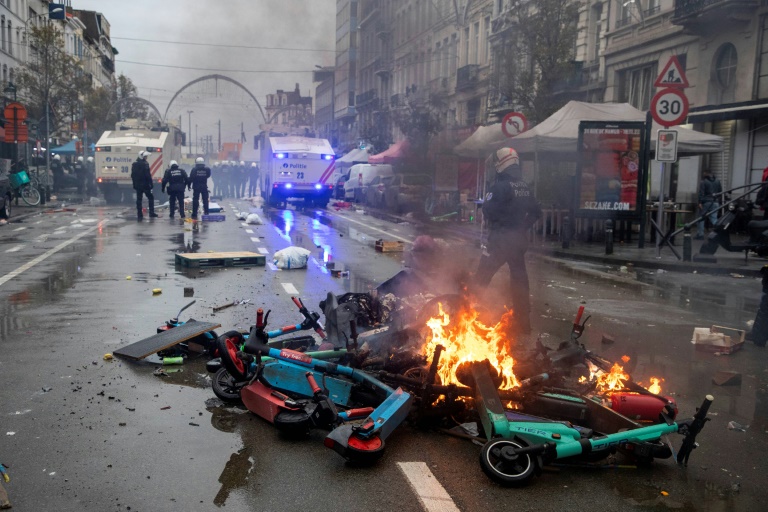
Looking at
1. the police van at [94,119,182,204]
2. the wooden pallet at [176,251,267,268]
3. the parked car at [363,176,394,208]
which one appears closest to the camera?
the wooden pallet at [176,251,267,268]

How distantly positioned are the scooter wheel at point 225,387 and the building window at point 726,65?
21767mm

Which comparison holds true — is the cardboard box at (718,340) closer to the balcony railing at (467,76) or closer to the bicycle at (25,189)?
the bicycle at (25,189)

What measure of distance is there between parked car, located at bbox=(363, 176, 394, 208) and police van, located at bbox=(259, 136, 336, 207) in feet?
7.39

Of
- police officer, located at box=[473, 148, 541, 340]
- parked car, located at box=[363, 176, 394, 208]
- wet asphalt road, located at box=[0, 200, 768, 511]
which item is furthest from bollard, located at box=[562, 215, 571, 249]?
parked car, located at box=[363, 176, 394, 208]

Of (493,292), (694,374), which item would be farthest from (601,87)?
(694,374)

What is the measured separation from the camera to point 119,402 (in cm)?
495

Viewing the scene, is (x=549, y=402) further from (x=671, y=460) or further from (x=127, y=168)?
(x=127, y=168)

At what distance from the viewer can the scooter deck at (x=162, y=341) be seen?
5.95 metres

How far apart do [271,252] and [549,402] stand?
10386 millimetres

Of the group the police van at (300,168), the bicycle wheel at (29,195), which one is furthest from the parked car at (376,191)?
the bicycle wheel at (29,195)

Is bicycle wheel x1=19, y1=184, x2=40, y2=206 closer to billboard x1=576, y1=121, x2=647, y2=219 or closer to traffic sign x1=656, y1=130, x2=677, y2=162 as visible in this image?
billboard x1=576, y1=121, x2=647, y2=219

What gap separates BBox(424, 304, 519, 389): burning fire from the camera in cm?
477

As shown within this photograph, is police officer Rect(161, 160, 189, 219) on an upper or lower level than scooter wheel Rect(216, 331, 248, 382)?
upper

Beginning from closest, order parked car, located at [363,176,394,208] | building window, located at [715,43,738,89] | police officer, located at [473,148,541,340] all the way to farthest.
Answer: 1. police officer, located at [473,148,541,340]
2. building window, located at [715,43,738,89]
3. parked car, located at [363,176,394,208]
